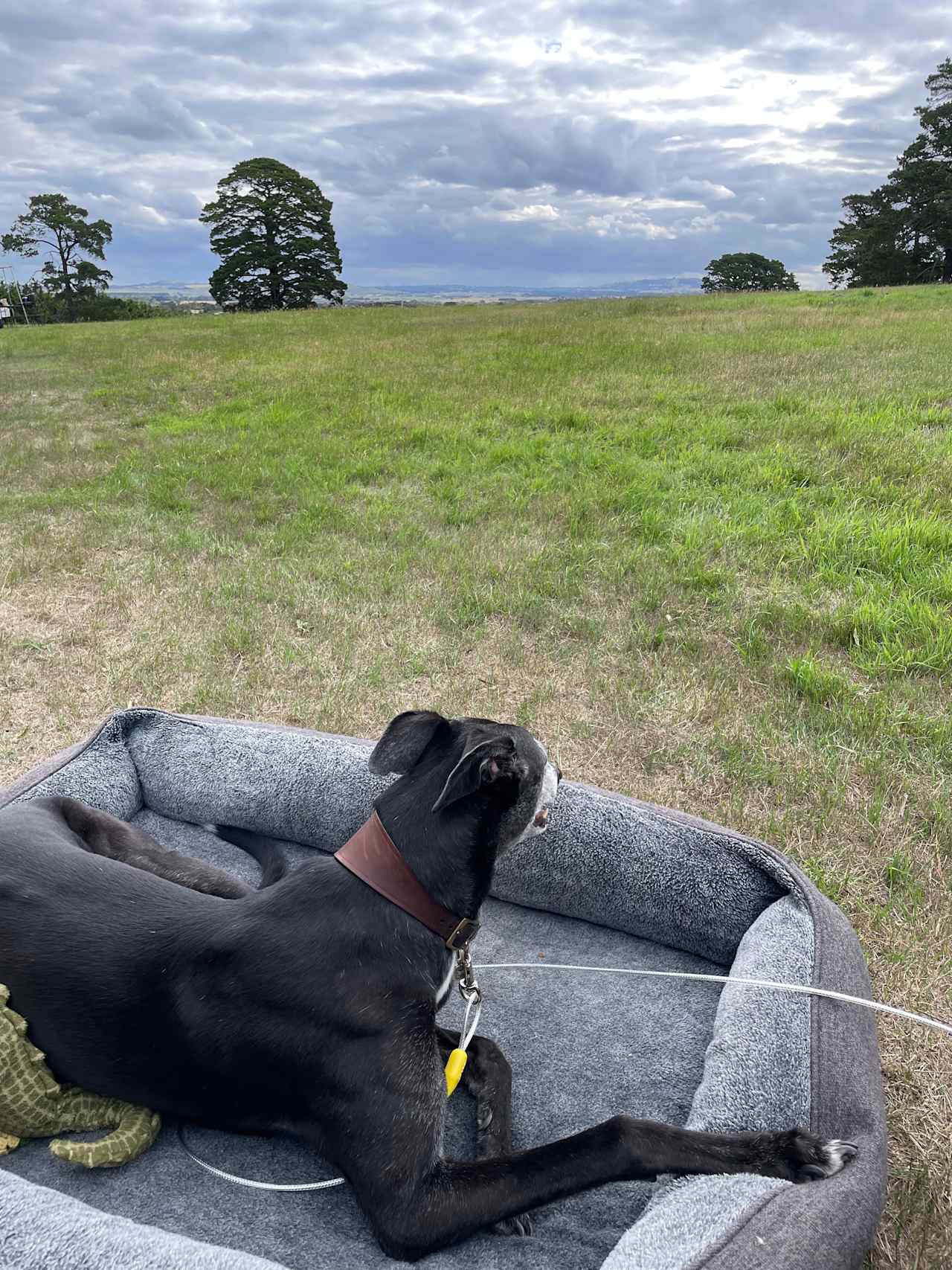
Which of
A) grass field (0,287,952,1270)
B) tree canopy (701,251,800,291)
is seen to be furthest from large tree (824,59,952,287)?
grass field (0,287,952,1270)

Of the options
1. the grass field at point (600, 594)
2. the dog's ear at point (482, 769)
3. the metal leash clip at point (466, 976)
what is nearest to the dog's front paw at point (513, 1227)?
the metal leash clip at point (466, 976)

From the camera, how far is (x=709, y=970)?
303 centimetres

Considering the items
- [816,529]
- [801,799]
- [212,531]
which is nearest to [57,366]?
[212,531]

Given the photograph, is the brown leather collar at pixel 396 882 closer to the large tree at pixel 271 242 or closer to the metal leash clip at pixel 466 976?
the metal leash clip at pixel 466 976

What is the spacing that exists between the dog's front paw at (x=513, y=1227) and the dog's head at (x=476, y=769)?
36.8 inches

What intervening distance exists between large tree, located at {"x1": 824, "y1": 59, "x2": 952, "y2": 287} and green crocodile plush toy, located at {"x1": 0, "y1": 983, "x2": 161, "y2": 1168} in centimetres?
4661

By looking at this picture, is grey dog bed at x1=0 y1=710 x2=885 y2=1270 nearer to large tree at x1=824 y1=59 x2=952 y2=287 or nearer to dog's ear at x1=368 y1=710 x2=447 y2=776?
dog's ear at x1=368 y1=710 x2=447 y2=776

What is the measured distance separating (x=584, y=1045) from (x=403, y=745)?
1.20m

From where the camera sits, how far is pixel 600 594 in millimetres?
5547

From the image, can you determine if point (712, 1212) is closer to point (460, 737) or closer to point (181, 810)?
point (460, 737)

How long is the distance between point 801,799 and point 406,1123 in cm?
230

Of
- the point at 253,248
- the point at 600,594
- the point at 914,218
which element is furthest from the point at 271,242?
the point at 600,594

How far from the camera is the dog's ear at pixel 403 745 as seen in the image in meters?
2.44

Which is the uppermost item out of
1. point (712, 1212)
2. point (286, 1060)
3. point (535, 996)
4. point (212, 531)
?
point (212, 531)
